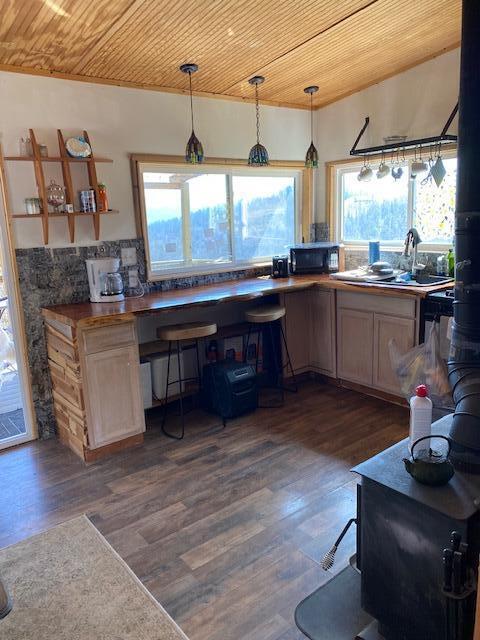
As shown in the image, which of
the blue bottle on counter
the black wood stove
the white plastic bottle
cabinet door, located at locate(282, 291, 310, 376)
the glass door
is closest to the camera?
the black wood stove

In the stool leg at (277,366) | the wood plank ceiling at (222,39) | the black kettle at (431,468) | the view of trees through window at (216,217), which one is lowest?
the stool leg at (277,366)

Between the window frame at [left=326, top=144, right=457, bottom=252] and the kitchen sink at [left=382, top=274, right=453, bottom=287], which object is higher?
the window frame at [left=326, top=144, right=457, bottom=252]

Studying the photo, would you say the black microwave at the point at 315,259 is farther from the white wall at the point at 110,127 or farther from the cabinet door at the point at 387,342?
the white wall at the point at 110,127

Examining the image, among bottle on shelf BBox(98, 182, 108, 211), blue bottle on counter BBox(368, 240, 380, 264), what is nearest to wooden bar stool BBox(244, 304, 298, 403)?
blue bottle on counter BBox(368, 240, 380, 264)

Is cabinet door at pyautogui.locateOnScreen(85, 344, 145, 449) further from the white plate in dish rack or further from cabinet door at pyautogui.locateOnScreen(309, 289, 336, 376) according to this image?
the white plate in dish rack

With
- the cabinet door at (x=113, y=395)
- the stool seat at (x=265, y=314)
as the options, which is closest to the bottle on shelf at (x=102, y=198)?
the cabinet door at (x=113, y=395)

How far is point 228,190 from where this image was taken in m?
4.22

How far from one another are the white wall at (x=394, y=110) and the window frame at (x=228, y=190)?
0.17 metres

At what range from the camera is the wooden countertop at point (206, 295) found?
118 inches

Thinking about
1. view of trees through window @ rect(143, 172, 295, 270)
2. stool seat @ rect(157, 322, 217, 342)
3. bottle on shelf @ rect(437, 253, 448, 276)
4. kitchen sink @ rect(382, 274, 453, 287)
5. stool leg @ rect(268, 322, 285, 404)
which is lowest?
stool leg @ rect(268, 322, 285, 404)

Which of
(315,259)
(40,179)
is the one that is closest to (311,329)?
(315,259)

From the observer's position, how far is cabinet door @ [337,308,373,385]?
3.81 m

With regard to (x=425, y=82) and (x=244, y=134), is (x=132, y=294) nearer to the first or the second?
(x=244, y=134)

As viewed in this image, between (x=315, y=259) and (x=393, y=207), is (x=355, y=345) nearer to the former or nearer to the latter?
(x=315, y=259)
